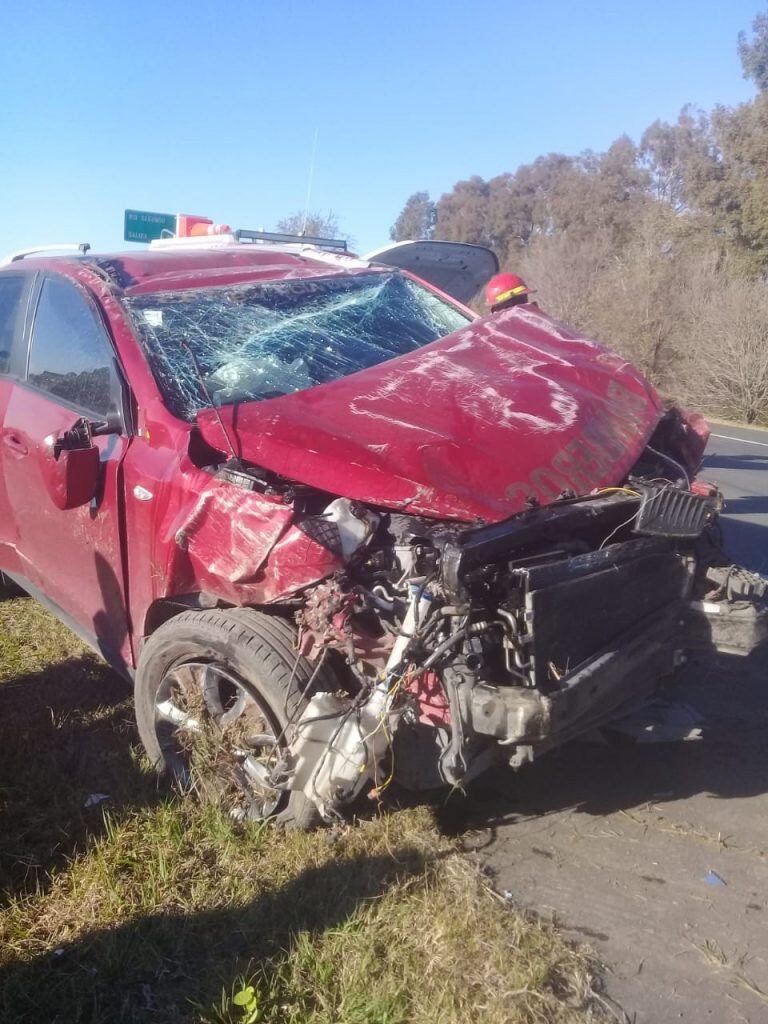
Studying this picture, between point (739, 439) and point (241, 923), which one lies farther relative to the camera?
point (739, 439)

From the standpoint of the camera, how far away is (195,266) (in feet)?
14.7

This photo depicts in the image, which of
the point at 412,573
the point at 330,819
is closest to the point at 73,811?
the point at 330,819

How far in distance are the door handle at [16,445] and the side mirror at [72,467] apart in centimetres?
74

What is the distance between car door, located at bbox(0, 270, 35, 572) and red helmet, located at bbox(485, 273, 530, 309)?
3252mm

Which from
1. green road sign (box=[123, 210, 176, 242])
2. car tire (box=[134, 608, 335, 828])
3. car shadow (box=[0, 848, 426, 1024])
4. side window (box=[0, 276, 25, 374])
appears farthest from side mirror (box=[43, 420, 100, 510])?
green road sign (box=[123, 210, 176, 242])

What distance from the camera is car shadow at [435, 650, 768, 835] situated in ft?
10.6

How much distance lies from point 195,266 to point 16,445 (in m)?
1.25

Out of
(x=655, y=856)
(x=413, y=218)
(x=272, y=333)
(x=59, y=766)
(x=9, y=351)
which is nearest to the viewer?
(x=655, y=856)

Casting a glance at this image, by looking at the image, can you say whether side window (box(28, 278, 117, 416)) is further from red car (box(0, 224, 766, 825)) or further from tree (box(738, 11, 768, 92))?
tree (box(738, 11, 768, 92))

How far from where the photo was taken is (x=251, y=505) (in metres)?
2.85

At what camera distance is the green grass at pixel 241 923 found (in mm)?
2264

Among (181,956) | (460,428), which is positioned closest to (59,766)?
(181,956)

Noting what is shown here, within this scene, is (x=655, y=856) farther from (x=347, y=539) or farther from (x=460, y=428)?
(x=460, y=428)

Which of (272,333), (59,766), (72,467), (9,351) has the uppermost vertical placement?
(272,333)
